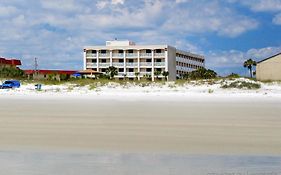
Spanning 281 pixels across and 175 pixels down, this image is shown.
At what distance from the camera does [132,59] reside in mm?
103438

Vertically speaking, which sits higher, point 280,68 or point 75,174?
point 280,68

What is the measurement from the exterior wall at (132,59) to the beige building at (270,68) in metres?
47.2

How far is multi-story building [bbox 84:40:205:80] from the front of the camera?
10181cm

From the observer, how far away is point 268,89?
33.4 meters

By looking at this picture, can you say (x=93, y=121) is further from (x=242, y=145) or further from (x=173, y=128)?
(x=242, y=145)

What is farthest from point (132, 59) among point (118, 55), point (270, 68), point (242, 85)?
point (242, 85)

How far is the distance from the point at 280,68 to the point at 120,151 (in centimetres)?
4613

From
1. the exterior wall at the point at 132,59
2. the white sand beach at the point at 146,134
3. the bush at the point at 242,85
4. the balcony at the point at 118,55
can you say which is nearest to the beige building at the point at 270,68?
the bush at the point at 242,85

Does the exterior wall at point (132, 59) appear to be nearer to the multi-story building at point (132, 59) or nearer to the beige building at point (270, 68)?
the multi-story building at point (132, 59)

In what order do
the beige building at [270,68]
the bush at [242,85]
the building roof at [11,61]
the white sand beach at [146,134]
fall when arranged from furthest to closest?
the building roof at [11,61] < the beige building at [270,68] < the bush at [242,85] < the white sand beach at [146,134]

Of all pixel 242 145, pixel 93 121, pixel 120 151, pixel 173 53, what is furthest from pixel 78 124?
pixel 173 53

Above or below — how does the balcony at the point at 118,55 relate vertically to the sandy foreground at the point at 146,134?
above

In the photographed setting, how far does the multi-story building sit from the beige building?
4650cm

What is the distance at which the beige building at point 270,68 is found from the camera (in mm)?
50656
